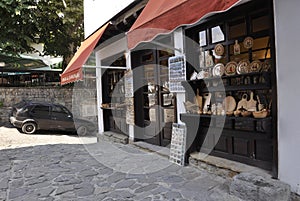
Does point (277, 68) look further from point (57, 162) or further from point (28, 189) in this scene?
point (57, 162)

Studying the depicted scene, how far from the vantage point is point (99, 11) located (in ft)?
28.0

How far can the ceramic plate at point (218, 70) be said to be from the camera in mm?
4418

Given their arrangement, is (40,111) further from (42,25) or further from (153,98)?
(153,98)

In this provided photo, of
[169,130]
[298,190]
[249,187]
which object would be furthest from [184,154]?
[298,190]

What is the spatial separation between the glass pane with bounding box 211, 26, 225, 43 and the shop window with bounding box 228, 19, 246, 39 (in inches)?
7.4

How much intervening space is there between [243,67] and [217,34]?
3.25 ft

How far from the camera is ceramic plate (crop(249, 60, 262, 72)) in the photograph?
3.90 meters

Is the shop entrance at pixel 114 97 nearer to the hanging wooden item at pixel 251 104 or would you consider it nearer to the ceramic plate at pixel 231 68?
the ceramic plate at pixel 231 68

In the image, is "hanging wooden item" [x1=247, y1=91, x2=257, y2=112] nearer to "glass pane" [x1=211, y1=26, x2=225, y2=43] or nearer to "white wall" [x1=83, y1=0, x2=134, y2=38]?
"glass pane" [x1=211, y1=26, x2=225, y2=43]

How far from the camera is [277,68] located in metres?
3.45

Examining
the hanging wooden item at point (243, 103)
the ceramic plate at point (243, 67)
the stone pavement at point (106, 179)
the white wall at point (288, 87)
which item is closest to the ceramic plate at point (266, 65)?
the ceramic plate at point (243, 67)

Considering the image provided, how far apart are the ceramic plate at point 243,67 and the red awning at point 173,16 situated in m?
1.38

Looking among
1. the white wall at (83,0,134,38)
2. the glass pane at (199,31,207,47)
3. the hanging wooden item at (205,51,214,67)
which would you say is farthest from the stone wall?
the hanging wooden item at (205,51,214,67)

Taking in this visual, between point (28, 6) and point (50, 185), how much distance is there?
1064 centimetres
